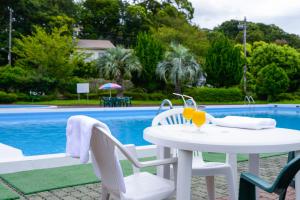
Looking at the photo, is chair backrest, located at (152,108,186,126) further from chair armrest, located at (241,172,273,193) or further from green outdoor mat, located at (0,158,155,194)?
chair armrest, located at (241,172,273,193)

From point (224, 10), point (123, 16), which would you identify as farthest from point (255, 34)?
point (123, 16)

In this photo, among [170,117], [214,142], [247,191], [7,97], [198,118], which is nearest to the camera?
[247,191]

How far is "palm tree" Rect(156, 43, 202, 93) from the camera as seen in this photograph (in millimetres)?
22109

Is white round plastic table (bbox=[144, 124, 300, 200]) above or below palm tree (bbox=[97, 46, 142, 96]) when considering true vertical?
below

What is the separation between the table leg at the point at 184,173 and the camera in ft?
7.23

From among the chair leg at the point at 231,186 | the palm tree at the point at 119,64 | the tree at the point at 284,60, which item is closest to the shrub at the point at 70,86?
the palm tree at the point at 119,64

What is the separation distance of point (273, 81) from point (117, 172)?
860 inches

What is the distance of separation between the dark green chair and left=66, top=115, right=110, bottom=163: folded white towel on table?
83cm

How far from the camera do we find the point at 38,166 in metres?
4.40

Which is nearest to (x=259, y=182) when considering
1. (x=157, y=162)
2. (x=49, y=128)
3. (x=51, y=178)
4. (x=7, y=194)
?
(x=157, y=162)

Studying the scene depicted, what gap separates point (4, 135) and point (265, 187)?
951cm

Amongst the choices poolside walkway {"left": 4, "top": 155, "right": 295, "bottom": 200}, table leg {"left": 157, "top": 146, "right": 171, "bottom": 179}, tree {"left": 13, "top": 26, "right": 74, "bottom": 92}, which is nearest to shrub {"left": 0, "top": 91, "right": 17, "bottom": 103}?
tree {"left": 13, "top": 26, "right": 74, "bottom": 92}

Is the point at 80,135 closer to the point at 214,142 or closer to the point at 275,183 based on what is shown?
the point at 214,142

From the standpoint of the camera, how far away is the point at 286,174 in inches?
63.4
